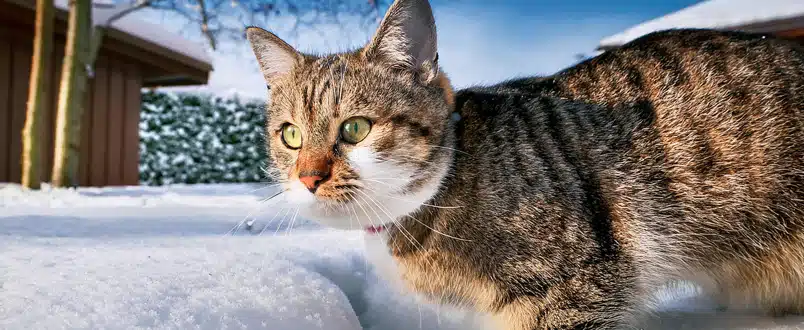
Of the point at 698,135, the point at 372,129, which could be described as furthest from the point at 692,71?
the point at 372,129

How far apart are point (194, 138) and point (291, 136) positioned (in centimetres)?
1039

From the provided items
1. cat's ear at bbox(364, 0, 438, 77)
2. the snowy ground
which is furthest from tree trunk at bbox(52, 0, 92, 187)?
cat's ear at bbox(364, 0, 438, 77)

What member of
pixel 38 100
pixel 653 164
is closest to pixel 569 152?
pixel 653 164

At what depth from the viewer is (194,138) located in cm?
1181

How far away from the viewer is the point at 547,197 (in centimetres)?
200

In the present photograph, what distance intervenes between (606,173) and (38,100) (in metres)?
7.72

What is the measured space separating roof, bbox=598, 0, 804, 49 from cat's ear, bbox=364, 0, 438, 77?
3545 millimetres

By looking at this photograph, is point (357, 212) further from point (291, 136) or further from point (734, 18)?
point (734, 18)

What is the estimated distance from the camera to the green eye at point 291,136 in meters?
2.09

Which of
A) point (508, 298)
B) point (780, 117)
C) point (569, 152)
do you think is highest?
point (780, 117)

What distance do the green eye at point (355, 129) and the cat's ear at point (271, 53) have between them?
0.49 meters

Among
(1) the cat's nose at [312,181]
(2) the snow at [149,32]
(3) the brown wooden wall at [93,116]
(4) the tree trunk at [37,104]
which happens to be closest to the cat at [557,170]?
(1) the cat's nose at [312,181]

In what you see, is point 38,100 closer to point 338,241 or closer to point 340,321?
point 338,241

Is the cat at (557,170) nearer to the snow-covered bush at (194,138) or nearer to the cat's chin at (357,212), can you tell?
the cat's chin at (357,212)
